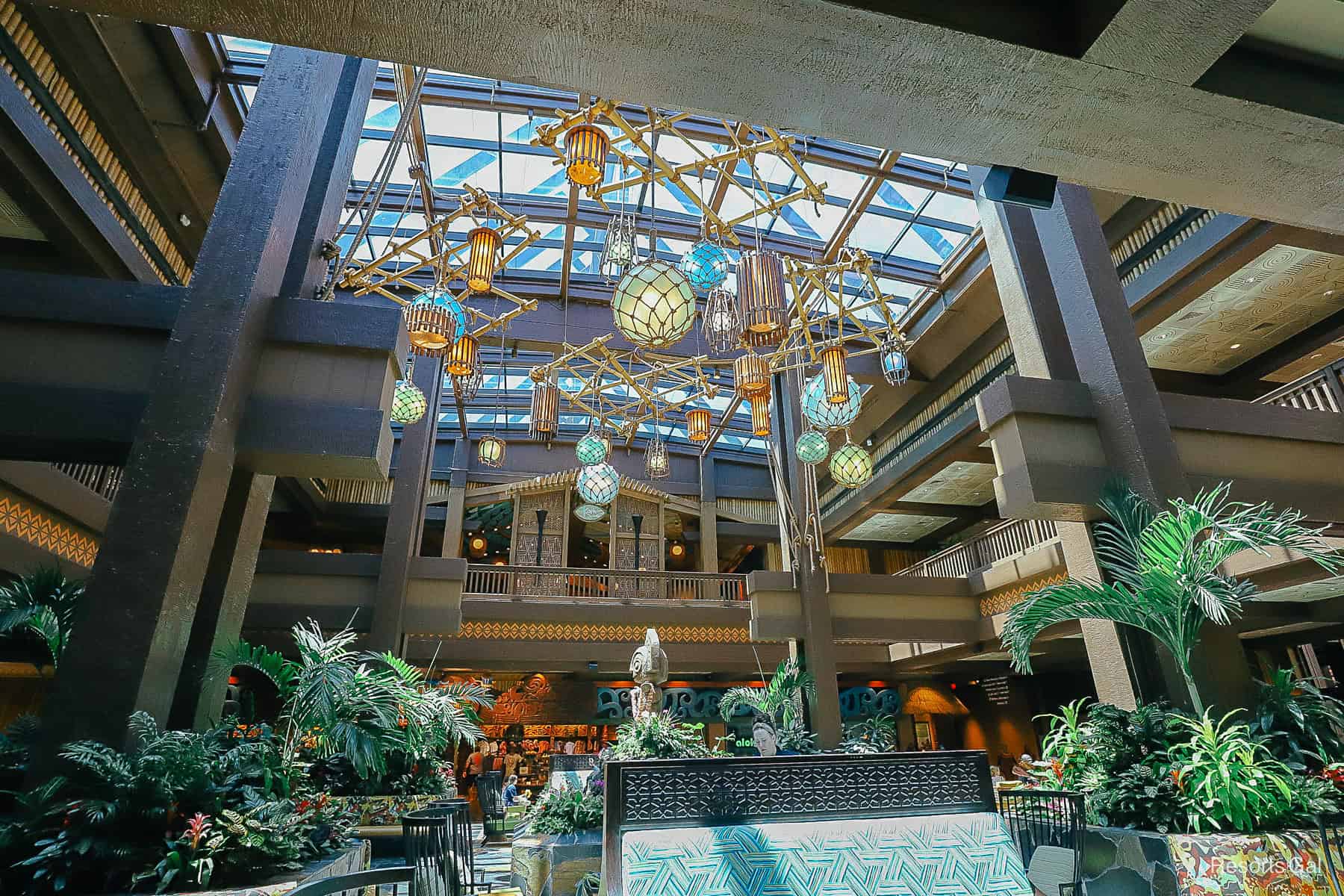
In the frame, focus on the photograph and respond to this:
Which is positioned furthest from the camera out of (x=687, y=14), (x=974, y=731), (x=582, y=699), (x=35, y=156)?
(x=974, y=731)

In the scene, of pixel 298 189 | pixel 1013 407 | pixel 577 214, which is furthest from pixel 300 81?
pixel 577 214

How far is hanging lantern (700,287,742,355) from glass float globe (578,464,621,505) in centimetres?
278

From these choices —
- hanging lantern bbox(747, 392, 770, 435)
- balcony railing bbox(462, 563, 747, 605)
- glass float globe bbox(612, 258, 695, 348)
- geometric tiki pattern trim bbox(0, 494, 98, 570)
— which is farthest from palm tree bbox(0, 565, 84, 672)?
balcony railing bbox(462, 563, 747, 605)

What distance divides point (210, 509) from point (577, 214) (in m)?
7.59

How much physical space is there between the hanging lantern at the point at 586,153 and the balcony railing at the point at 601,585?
8429 mm

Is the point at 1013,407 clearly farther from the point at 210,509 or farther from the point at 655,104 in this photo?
the point at 210,509

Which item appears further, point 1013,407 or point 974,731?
point 974,731

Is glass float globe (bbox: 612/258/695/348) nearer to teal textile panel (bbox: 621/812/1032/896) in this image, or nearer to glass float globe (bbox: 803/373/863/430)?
glass float globe (bbox: 803/373/863/430)

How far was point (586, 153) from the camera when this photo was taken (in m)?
5.09

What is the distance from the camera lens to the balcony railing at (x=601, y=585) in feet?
41.3

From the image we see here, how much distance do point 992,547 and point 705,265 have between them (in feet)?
26.3

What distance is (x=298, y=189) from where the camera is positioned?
14.2ft

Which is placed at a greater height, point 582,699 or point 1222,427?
point 1222,427

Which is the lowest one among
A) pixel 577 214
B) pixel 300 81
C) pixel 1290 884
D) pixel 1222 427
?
pixel 1290 884
